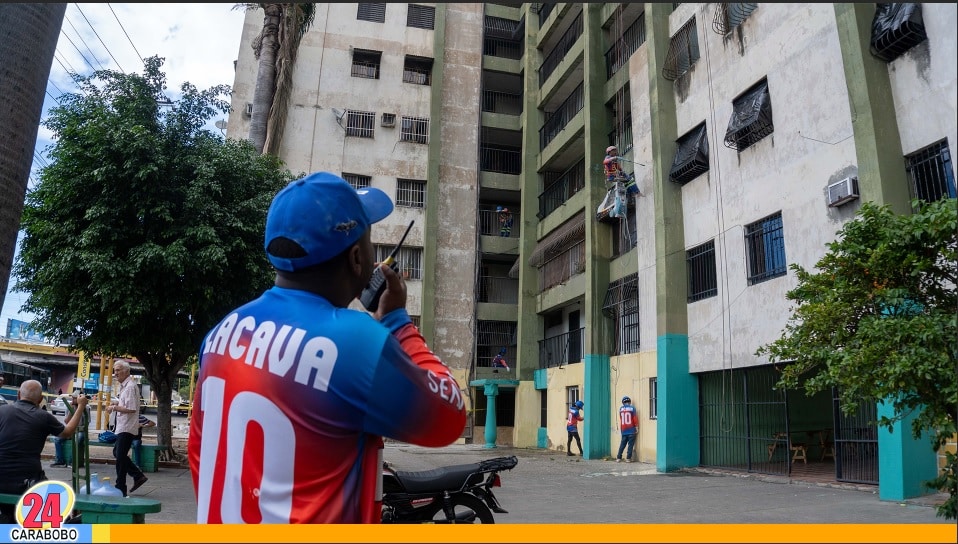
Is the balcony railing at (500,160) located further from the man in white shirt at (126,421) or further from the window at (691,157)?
the man in white shirt at (126,421)

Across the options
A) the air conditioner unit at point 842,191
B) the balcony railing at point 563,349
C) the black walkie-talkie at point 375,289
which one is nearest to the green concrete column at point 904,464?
the air conditioner unit at point 842,191

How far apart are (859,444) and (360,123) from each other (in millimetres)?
21134

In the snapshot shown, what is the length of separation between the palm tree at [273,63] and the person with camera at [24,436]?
11617 millimetres

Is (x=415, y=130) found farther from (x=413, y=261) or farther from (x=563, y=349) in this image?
(x=563, y=349)

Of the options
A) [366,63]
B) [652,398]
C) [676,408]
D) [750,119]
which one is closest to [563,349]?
[652,398]

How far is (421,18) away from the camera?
29.5m

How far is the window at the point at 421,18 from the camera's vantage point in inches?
1148

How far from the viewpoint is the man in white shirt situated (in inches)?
358

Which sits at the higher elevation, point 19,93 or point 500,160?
point 500,160

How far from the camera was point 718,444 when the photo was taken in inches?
611

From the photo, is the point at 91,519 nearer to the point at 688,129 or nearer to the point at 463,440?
the point at 688,129

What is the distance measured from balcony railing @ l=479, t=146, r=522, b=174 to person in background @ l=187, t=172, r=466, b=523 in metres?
27.4

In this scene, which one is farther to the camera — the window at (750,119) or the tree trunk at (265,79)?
the tree trunk at (265,79)

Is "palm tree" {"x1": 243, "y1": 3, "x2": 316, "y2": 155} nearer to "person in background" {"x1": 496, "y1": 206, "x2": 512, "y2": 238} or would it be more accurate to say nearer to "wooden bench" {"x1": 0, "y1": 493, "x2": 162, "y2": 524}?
"person in background" {"x1": 496, "y1": 206, "x2": 512, "y2": 238}
